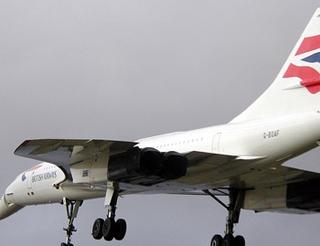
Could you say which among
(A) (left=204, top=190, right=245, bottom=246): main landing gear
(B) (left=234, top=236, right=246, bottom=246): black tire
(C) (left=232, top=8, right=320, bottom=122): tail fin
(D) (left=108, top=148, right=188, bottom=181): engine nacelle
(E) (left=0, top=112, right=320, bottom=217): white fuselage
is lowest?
(B) (left=234, top=236, right=246, bottom=246): black tire

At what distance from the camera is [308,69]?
25.8m

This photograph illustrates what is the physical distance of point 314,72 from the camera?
25625 millimetres

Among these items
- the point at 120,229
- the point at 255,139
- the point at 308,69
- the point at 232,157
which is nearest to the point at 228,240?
the point at 120,229

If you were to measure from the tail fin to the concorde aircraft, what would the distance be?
3 cm

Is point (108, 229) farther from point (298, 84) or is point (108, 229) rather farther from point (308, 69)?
point (308, 69)

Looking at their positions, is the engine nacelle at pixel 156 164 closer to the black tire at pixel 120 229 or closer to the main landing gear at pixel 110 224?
the main landing gear at pixel 110 224

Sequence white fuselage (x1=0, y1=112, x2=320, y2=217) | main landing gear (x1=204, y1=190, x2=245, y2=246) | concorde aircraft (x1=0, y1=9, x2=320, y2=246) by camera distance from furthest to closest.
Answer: main landing gear (x1=204, y1=190, x2=245, y2=246) < concorde aircraft (x1=0, y1=9, x2=320, y2=246) < white fuselage (x1=0, y1=112, x2=320, y2=217)

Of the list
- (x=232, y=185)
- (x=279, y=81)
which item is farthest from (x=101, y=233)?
(x=279, y=81)

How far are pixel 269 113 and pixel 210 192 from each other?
19.8ft

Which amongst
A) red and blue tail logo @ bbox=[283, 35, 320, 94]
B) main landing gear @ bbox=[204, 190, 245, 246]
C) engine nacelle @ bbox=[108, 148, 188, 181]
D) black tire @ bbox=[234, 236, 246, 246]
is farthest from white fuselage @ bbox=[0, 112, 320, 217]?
black tire @ bbox=[234, 236, 246, 246]

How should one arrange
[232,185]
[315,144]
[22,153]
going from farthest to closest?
[232,185]
[22,153]
[315,144]

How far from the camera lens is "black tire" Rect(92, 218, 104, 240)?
92.2 feet

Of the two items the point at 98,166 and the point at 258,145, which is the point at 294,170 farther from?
the point at 98,166

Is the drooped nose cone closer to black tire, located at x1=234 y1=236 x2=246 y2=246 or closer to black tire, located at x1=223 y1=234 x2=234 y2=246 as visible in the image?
black tire, located at x1=223 y1=234 x2=234 y2=246
